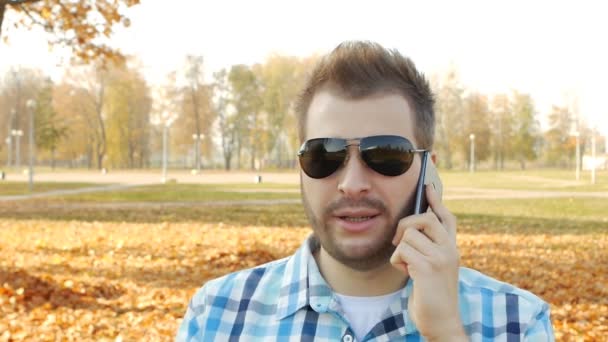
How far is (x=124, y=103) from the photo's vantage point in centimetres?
6844

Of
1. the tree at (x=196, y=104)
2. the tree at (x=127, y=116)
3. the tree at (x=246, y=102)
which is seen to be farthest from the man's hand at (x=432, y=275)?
the tree at (x=127, y=116)

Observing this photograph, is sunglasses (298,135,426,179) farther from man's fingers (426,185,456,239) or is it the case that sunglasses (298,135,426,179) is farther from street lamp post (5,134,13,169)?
street lamp post (5,134,13,169)

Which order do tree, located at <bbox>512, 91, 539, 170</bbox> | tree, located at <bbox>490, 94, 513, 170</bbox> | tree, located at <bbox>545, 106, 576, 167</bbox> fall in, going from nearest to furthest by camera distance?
tree, located at <bbox>545, 106, 576, 167</bbox>
tree, located at <bbox>512, 91, 539, 170</bbox>
tree, located at <bbox>490, 94, 513, 170</bbox>

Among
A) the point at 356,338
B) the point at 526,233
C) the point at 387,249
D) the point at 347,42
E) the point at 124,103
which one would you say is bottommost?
the point at 526,233

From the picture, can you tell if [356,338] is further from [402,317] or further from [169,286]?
[169,286]

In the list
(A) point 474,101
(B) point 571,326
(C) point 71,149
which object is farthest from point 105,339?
(C) point 71,149

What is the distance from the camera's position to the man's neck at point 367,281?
6.42ft

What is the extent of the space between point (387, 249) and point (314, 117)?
0.45 m

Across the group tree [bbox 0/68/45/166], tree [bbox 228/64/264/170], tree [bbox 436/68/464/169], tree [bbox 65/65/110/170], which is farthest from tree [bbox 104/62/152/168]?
tree [bbox 436/68/464/169]

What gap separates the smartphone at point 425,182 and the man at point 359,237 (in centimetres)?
2

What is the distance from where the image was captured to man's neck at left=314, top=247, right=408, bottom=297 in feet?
6.42

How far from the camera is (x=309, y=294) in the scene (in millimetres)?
1962

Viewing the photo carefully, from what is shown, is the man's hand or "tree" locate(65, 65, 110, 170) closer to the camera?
the man's hand

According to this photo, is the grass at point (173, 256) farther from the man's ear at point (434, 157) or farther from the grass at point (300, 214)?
the man's ear at point (434, 157)
